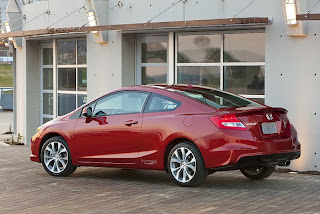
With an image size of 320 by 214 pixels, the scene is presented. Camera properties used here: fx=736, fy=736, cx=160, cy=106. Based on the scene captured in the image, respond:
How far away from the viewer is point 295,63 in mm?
12445

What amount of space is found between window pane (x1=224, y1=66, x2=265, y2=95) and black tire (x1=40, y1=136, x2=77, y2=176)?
144 inches

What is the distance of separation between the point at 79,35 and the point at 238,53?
4.77 meters

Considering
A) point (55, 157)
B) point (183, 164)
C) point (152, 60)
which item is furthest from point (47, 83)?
point (183, 164)

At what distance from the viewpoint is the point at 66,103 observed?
18281mm

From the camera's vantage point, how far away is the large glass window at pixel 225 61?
13383 mm

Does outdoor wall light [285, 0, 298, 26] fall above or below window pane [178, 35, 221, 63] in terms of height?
above

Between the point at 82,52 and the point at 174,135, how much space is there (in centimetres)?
777

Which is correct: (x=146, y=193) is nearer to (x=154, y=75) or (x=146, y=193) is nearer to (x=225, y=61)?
(x=225, y=61)

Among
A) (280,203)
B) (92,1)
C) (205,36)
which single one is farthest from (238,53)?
(280,203)

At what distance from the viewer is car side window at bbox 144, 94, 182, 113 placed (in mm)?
10438

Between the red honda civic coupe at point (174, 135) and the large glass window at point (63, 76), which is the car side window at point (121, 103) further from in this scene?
the large glass window at point (63, 76)

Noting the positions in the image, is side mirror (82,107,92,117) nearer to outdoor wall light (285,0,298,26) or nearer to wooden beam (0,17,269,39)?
wooden beam (0,17,269,39)

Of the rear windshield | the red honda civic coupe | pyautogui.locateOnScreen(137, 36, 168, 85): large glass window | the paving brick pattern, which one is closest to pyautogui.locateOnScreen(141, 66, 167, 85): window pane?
pyautogui.locateOnScreen(137, 36, 168, 85): large glass window

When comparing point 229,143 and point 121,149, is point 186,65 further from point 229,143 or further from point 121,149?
point 229,143
